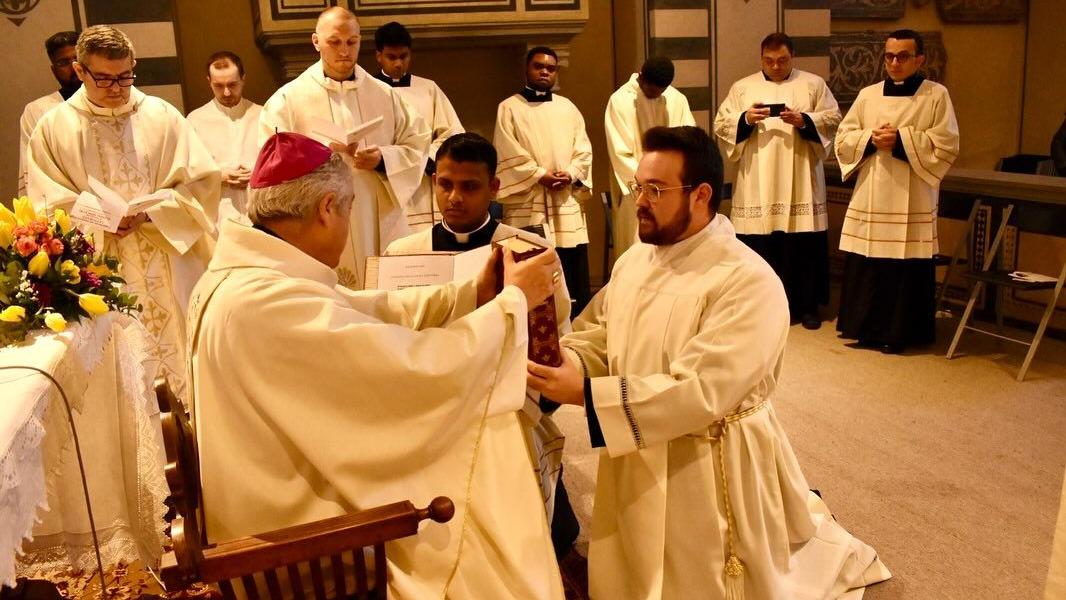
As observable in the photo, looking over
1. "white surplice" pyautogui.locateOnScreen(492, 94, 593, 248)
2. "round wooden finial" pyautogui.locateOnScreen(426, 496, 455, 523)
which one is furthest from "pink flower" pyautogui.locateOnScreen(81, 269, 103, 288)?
"white surplice" pyautogui.locateOnScreen(492, 94, 593, 248)

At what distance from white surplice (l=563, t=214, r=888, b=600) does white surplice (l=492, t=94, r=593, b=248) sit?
12.7ft

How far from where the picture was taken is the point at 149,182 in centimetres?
488

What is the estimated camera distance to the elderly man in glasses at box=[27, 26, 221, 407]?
4.63 m

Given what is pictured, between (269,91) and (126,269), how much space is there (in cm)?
299

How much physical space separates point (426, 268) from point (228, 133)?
395 cm

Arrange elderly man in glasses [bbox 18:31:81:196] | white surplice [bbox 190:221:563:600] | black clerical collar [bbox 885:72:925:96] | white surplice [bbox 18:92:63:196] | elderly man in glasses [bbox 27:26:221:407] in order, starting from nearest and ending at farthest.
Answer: white surplice [bbox 190:221:563:600], elderly man in glasses [bbox 27:26:221:407], white surplice [bbox 18:92:63:196], elderly man in glasses [bbox 18:31:81:196], black clerical collar [bbox 885:72:925:96]

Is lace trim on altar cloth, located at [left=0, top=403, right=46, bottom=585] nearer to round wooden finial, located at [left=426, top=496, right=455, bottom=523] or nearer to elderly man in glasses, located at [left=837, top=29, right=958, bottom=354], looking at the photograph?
round wooden finial, located at [left=426, top=496, right=455, bottom=523]

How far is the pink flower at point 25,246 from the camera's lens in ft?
9.83

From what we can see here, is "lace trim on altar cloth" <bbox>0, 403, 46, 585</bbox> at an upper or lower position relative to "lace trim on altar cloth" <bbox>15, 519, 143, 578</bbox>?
upper

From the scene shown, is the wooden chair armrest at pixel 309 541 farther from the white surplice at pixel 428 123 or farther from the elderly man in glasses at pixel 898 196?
the elderly man in glasses at pixel 898 196

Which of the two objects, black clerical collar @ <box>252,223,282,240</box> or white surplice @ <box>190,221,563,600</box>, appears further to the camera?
black clerical collar @ <box>252,223,282,240</box>

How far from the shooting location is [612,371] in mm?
3055

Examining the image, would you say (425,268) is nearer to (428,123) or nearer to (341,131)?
(341,131)

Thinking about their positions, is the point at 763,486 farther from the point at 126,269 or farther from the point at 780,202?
the point at 780,202
